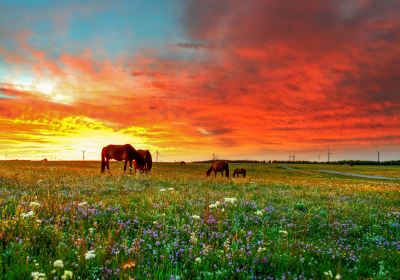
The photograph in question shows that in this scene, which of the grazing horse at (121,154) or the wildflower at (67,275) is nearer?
the wildflower at (67,275)

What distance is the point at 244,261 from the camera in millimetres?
6332

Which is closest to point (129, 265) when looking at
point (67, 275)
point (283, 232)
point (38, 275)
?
point (67, 275)

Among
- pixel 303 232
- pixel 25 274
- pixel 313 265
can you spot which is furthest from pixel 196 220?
pixel 25 274

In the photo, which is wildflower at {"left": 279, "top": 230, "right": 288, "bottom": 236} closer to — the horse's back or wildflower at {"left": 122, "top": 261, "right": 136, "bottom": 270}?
wildflower at {"left": 122, "top": 261, "right": 136, "bottom": 270}

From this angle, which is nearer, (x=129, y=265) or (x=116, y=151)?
(x=129, y=265)

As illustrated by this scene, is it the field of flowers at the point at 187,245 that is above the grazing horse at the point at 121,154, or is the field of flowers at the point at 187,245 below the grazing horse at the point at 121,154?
below

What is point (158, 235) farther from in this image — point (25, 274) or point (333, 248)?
point (333, 248)

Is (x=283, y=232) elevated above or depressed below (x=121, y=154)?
below

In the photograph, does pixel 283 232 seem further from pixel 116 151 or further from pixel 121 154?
pixel 116 151

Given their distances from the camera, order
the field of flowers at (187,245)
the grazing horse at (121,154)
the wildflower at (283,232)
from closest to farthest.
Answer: the field of flowers at (187,245), the wildflower at (283,232), the grazing horse at (121,154)

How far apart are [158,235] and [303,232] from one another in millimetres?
4385

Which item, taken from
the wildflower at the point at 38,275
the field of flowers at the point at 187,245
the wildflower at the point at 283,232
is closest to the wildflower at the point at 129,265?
the field of flowers at the point at 187,245

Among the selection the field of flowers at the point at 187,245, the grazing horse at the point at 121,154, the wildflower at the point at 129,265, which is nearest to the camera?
the wildflower at the point at 129,265

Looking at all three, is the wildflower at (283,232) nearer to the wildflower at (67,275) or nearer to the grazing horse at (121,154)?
the wildflower at (67,275)
